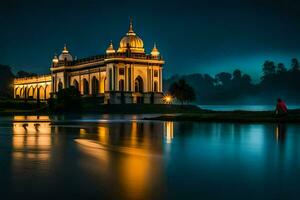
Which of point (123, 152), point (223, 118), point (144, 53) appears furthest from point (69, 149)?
point (144, 53)

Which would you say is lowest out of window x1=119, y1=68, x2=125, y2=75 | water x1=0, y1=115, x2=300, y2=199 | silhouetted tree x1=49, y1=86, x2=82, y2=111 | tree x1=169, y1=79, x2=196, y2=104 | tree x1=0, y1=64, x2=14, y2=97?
water x1=0, y1=115, x2=300, y2=199

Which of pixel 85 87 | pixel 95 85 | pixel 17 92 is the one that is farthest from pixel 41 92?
pixel 95 85

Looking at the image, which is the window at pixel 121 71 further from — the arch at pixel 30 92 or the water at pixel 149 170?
the water at pixel 149 170

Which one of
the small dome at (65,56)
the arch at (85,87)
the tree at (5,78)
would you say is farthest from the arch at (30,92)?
the arch at (85,87)

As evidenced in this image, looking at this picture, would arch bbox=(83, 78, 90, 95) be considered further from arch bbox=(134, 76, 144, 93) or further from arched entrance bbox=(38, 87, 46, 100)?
arched entrance bbox=(38, 87, 46, 100)

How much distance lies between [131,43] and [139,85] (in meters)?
7.80

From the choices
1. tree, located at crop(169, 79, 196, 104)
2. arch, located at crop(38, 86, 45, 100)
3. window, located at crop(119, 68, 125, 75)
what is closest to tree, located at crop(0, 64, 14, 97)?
arch, located at crop(38, 86, 45, 100)

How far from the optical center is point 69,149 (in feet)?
63.7

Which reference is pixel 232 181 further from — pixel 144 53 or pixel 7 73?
pixel 7 73

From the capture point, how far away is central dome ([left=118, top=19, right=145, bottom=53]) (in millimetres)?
95188

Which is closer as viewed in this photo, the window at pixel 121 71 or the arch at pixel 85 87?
the window at pixel 121 71

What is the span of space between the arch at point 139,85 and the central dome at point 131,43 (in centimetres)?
511

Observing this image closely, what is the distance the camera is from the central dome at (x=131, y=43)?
95188 mm

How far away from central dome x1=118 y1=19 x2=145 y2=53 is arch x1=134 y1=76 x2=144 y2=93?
511 cm
